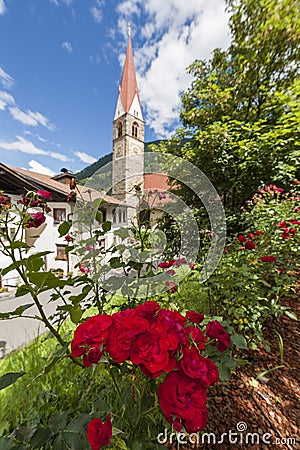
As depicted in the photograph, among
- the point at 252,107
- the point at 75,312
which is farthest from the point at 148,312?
the point at 252,107

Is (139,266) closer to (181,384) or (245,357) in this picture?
(181,384)

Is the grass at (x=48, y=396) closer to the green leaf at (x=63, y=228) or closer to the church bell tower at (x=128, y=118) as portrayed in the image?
the green leaf at (x=63, y=228)

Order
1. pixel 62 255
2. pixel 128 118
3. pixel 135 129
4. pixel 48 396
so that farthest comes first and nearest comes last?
pixel 135 129 < pixel 128 118 < pixel 62 255 < pixel 48 396

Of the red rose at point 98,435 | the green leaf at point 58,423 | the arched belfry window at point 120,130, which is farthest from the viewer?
the arched belfry window at point 120,130

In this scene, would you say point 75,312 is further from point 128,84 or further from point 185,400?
point 128,84

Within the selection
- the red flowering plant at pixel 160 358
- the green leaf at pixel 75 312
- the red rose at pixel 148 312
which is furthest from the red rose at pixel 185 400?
the green leaf at pixel 75 312

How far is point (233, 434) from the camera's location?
0.72 meters

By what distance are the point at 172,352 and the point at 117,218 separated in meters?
1.08

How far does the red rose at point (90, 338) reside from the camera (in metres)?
0.37

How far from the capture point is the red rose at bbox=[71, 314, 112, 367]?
0.37m

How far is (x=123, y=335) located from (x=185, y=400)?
15 centimetres

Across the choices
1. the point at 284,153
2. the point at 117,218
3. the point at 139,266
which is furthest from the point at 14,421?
the point at 284,153

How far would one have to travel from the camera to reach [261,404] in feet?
2.66

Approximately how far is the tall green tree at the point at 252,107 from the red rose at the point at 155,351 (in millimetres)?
2760
